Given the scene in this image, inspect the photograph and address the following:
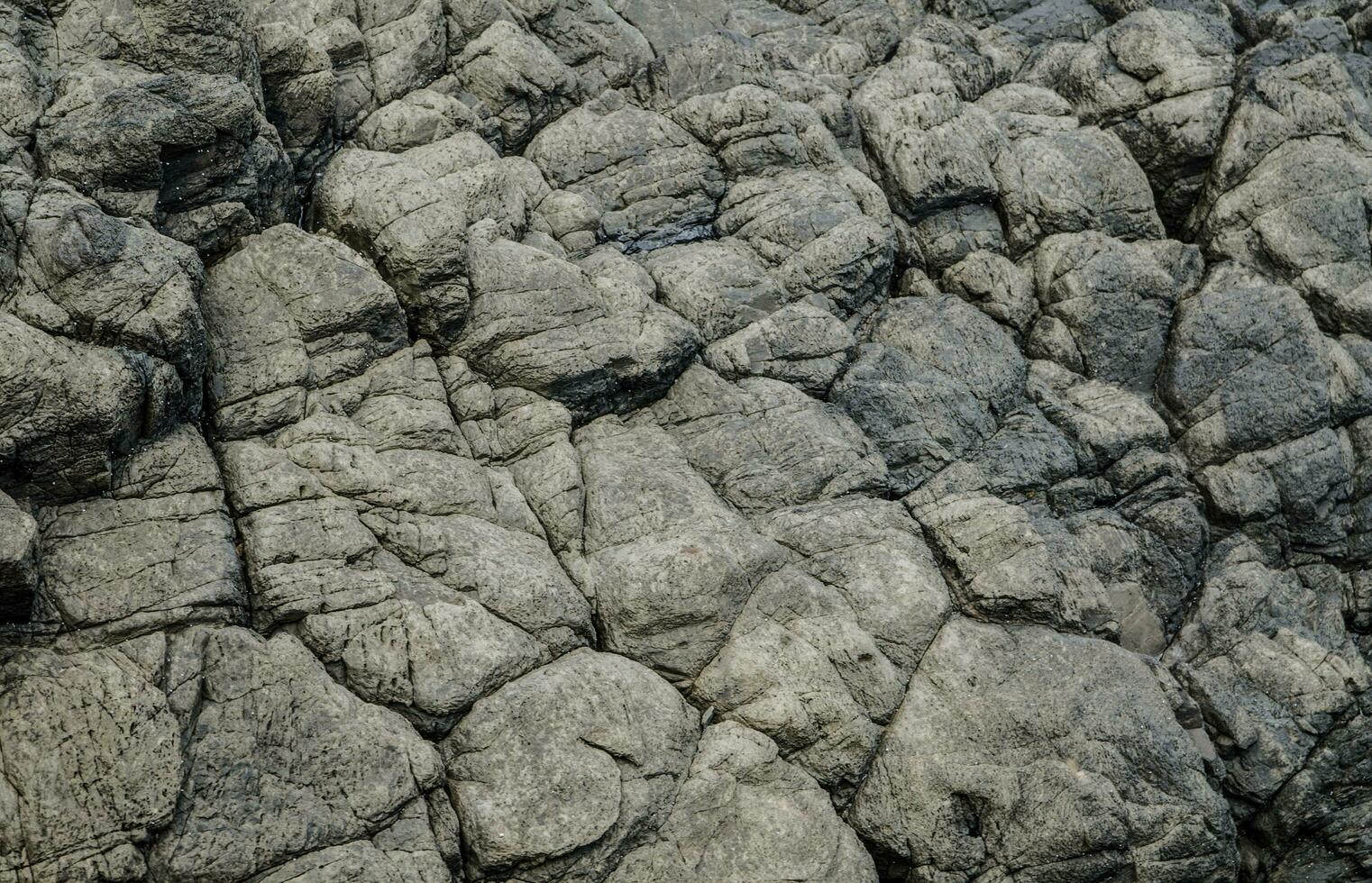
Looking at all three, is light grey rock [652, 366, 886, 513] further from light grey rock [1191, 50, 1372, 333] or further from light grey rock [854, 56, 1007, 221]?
light grey rock [1191, 50, 1372, 333]

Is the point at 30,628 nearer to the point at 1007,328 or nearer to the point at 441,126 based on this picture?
the point at 441,126

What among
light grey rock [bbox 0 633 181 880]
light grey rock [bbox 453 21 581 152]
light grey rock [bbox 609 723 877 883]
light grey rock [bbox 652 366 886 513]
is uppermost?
light grey rock [bbox 453 21 581 152]

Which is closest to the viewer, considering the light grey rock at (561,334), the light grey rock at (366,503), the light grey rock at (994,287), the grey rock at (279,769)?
the grey rock at (279,769)

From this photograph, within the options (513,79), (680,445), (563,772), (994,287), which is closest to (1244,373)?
(994,287)

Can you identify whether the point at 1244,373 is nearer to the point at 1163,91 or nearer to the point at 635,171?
the point at 1163,91

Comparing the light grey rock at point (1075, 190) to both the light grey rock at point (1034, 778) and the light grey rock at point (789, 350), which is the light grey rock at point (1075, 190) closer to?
the light grey rock at point (789, 350)

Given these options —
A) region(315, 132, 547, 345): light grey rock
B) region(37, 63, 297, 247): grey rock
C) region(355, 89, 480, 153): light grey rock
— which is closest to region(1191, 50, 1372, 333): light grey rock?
region(315, 132, 547, 345): light grey rock

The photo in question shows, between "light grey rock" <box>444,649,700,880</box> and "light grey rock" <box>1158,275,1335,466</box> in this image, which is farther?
"light grey rock" <box>1158,275,1335,466</box>

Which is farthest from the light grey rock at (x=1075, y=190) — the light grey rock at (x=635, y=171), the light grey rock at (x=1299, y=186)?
the light grey rock at (x=635, y=171)

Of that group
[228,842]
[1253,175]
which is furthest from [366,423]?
[1253,175]

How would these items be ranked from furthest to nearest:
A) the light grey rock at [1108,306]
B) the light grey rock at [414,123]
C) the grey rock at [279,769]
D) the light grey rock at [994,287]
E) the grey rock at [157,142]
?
the light grey rock at [994,287] → the light grey rock at [1108,306] → the light grey rock at [414,123] → the grey rock at [157,142] → the grey rock at [279,769]
